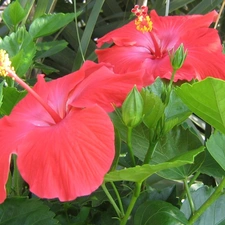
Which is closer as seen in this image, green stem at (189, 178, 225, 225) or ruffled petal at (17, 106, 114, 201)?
ruffled petal at (17, 106, 114, 201)

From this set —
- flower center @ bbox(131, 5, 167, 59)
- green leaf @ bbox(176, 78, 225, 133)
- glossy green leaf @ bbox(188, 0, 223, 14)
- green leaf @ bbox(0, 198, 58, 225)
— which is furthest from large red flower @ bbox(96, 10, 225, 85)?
glossy green leaf @ bbox(188, 0, 223, 14)

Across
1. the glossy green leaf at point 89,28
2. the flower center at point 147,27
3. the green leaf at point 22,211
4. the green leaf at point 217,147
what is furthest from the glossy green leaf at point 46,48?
the green leaf at point 217,147

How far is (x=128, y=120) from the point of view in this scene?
0.52 meters

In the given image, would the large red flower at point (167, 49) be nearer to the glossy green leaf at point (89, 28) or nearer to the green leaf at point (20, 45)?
the green leaf at point (20, 45)

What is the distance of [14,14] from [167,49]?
1.00 feet

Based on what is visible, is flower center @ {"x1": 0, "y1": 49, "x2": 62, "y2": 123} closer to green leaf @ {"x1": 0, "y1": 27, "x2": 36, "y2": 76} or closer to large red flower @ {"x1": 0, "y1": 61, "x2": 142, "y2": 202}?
large red flower @ {"x1": 0, "y1": 61, "x2": 142, "y2": 202}

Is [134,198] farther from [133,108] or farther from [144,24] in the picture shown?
[144,24]

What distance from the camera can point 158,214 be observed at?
1.88 feet

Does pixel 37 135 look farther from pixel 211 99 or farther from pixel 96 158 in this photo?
pixel 211 99

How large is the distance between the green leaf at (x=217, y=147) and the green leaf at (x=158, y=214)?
0.27 ft

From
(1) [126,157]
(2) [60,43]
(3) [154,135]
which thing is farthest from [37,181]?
(2) [60,43]

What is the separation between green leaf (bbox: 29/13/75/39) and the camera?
0.85 meters

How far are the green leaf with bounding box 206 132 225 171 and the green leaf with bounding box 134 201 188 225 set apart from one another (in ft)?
0.27

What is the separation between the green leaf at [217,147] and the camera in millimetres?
539
